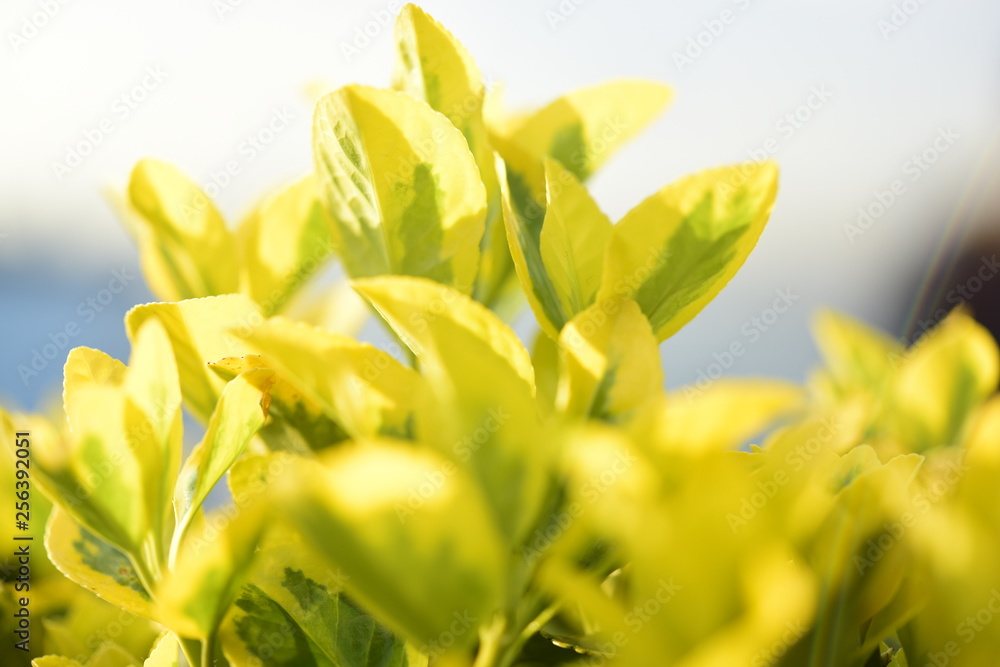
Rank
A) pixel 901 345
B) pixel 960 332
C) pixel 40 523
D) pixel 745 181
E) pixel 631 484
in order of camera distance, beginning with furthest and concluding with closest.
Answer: pixel 901 345 < pixel 40 523 < pixel 960 332 < pixel 745 181 < pixel 631 484

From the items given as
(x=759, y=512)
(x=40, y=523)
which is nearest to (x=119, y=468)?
(x=759, y=512)

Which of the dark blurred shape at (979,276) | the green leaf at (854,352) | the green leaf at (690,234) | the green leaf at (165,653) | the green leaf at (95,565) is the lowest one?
the dark blurred shape at (979,276)

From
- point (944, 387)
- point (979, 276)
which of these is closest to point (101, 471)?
point (944, 387)

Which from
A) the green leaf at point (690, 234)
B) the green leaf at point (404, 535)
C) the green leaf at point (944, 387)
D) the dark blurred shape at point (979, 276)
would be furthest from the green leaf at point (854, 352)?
the dark blurred shape at point (979, 276)

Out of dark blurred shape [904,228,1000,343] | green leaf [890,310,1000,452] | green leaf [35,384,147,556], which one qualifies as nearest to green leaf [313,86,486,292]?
green leaf [35,384,147,556]

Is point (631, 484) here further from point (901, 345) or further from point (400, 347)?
point (901, 345)

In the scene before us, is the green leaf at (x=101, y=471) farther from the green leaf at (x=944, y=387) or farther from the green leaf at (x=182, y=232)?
the green leaf at (x=944, y=387)
